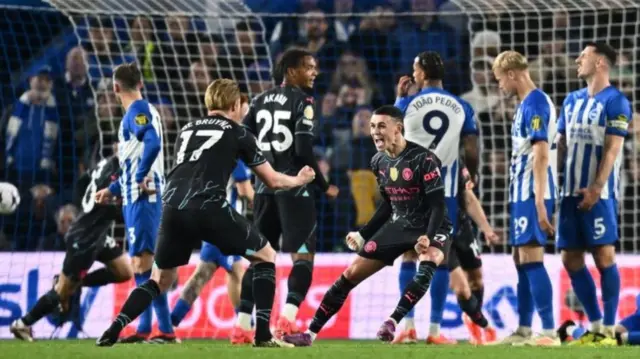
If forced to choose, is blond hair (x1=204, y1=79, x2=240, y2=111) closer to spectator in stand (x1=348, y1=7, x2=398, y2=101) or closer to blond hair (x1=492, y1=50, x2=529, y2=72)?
blond hair (x1=492, y1=50, x2=529, y2=72)

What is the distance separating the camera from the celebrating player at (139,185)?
10.4 metres

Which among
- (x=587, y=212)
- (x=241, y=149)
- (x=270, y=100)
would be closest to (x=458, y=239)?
(x=587, y=212)

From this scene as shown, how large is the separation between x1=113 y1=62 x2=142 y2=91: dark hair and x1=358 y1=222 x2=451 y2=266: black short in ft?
Result: 7.82

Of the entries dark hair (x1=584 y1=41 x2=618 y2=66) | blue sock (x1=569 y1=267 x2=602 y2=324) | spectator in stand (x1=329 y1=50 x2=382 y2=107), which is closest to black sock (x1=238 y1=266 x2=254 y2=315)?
blue sock (x1=569 y1=267 x2=602 y2=324)

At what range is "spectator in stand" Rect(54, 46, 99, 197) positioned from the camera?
1518 centimetres

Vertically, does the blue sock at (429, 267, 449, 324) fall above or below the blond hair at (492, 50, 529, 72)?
below

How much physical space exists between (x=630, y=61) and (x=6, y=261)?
7027 mm

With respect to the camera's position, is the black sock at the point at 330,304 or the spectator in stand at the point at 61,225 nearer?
the black sock at the point at 330,304

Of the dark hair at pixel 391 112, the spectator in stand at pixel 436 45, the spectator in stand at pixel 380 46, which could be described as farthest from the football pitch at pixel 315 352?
the spectator in stand at pixel 380 46

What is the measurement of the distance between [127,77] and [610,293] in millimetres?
3826

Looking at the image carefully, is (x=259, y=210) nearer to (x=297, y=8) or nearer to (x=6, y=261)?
(x=6, y=261)

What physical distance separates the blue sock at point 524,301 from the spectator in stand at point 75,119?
21.3 ft

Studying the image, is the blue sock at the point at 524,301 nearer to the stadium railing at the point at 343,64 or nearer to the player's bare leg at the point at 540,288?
the player's bare leg at the point at 540,288

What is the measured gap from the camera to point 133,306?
850cm
